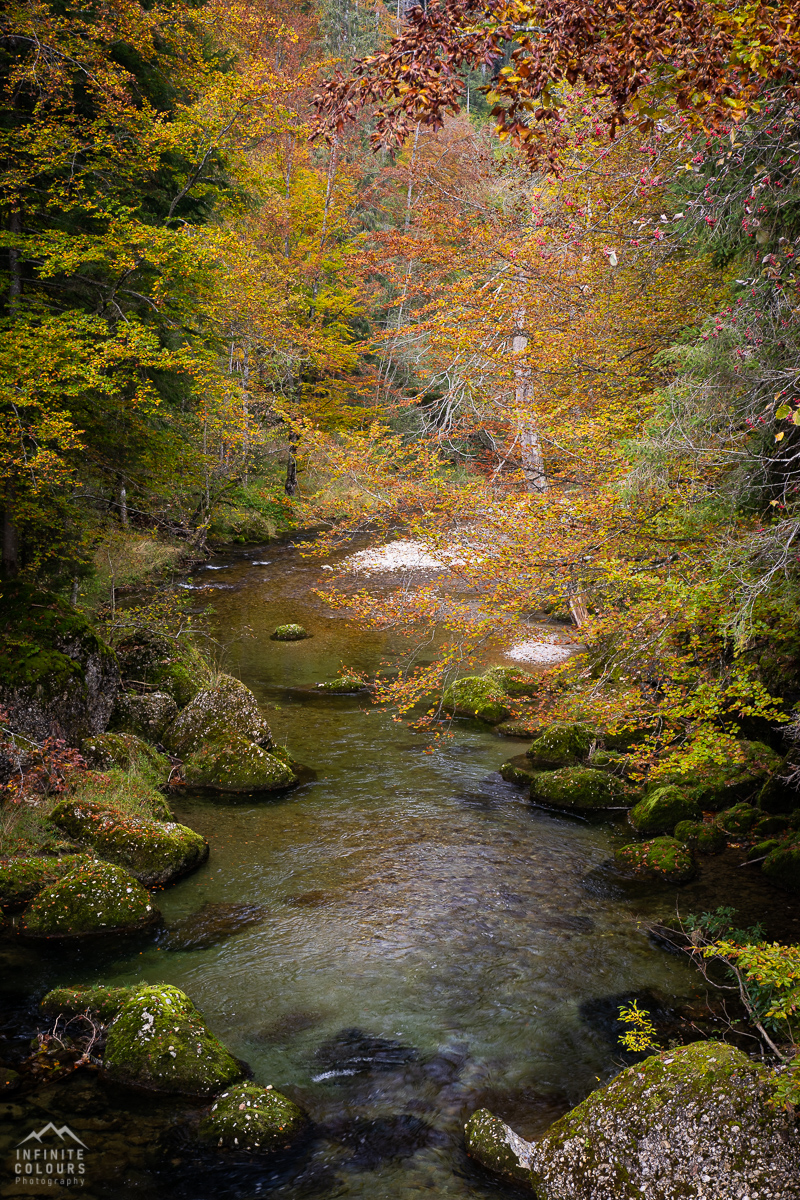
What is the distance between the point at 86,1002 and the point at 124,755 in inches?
163

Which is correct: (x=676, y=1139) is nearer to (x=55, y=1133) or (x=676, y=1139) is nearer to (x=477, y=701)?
(x=55, y=1133)

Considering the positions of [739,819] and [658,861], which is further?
[739,819]

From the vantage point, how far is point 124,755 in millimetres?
9352

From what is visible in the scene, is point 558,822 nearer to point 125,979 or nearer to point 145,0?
point 125,979

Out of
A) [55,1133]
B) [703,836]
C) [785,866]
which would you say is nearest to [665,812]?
[703,836]

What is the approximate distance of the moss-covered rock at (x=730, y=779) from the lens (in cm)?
859

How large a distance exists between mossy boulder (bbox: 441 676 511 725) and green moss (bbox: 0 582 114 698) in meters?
6.20

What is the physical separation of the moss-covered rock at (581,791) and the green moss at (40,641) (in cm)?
648

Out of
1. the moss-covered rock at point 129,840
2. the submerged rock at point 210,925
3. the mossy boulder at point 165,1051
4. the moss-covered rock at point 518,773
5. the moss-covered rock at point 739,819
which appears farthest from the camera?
the moss-covered rock at point 518,773

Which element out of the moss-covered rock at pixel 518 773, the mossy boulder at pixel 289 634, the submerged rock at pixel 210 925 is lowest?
the mossy boulder at pixel 289 634

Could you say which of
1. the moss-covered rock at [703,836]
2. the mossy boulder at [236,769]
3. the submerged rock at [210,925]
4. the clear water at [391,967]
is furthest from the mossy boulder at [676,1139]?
the mossy boulder at [236,769]

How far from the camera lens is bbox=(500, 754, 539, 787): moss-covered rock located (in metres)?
10.7

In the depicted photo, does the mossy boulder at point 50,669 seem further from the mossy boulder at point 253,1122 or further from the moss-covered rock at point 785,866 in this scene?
the moss-covered rock at point 785,866

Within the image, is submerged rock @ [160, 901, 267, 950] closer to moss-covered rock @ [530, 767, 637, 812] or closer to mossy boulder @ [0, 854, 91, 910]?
mossy boulder @ [0, 854, 91, 910]
